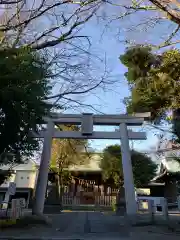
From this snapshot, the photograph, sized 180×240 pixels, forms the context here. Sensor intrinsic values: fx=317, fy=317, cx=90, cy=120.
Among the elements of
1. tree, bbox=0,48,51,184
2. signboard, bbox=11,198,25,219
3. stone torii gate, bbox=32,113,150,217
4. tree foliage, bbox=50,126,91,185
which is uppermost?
tree foliage, bbox=50,126,91,185

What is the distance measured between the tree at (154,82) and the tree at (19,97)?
8520mm

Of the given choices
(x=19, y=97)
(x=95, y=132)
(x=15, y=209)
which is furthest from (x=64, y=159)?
(x=19, y=97)

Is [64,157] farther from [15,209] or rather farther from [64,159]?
[15,209]

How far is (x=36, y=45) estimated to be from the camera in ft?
43.7

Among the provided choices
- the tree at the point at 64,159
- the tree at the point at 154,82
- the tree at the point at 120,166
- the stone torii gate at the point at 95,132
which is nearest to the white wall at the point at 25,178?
the tree at the point at 64,159

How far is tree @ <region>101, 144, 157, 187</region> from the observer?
3038cm

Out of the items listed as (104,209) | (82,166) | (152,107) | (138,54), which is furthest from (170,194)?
(138,54)

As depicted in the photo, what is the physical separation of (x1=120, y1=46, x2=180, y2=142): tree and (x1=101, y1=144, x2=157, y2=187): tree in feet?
36.2

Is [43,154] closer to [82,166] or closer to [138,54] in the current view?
[138,54]

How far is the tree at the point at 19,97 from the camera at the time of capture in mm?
9688

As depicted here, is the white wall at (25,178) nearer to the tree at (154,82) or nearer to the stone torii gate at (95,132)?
the stone torii gate at (95,132)

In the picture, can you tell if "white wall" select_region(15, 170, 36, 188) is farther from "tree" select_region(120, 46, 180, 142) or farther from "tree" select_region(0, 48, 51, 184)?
"tree" select_region(0, 48, 51, 184)

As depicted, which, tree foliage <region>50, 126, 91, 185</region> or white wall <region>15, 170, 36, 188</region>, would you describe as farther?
white wall <region>15, 170, 36, 188</region>

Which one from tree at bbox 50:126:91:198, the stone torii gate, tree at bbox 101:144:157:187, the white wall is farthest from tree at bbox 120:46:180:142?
the white wall
